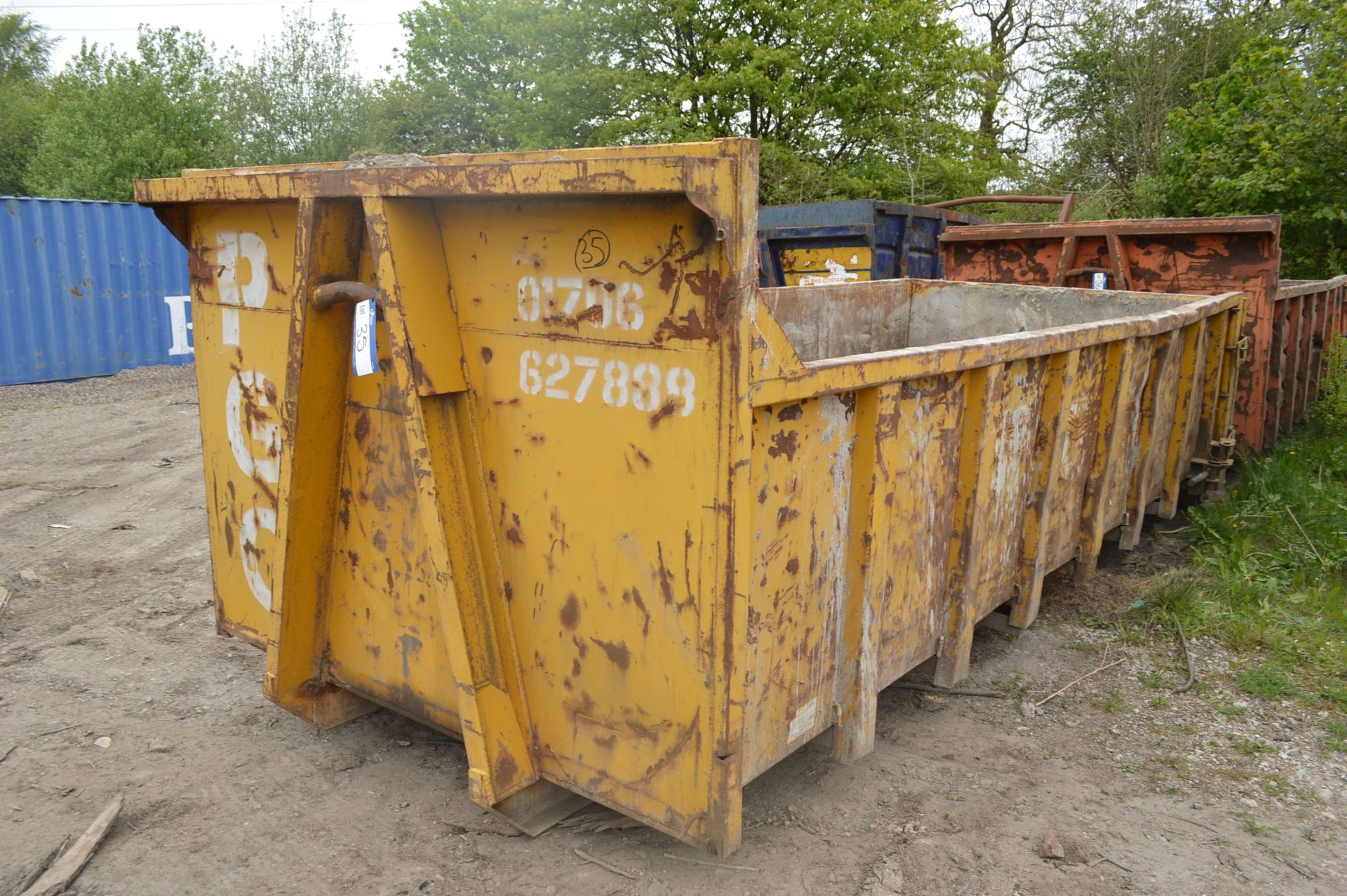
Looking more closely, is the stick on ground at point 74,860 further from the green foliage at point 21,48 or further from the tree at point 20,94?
the green foliage at point 21,48

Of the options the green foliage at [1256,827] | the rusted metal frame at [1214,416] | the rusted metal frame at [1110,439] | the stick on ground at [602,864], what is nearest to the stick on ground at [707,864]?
the stick on ground at [602,864]

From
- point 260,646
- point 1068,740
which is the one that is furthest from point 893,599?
point 260,646

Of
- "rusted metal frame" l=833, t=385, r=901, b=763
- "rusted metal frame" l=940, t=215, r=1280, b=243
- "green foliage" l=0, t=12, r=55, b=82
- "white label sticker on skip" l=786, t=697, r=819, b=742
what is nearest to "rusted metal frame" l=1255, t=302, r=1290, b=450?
"rusted metal frame" l=940, t=215, r=1280, b=243

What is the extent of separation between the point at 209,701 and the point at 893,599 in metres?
2.48

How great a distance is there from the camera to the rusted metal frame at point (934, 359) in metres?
2.23

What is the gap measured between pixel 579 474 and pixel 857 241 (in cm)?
676

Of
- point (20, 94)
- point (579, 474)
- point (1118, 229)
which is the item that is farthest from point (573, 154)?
point (20, 94)

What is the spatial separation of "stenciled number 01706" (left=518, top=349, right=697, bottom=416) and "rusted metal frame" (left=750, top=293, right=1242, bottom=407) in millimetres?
179

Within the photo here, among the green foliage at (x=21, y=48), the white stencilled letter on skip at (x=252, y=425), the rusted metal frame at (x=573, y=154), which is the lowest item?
the white stencilled letter on skip at (x=252, y=425)

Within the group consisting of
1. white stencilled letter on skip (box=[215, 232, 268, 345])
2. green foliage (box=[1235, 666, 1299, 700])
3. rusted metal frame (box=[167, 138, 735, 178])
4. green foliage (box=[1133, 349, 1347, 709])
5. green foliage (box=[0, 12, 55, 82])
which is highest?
green foliage (box=[0, 12, 55, 82])

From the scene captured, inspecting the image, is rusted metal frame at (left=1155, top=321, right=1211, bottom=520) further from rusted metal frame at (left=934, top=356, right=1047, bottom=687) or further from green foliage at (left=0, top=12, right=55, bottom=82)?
green foliage at (left=0, top=12, right=55, bottom=82)

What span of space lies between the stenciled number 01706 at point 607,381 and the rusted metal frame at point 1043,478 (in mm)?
1996

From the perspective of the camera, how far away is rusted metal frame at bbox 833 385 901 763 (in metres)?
2.63

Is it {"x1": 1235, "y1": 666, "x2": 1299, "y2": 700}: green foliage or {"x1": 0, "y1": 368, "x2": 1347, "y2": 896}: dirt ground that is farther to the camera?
{"x1": 1235, "y1": 666, "x2": 1299, "y2": 700}: green foliage
